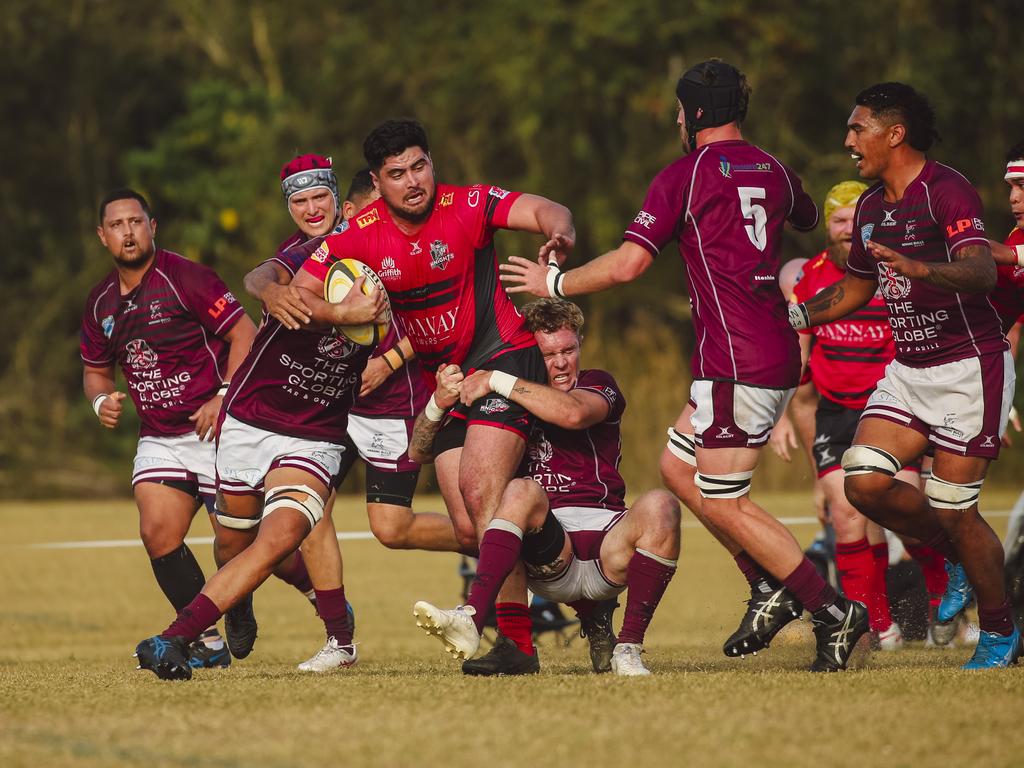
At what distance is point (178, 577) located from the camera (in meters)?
7.49

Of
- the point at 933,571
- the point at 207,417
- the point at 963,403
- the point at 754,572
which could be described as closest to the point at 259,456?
the point at 207,417

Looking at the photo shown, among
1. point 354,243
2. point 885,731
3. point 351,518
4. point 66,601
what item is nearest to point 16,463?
point 351,518

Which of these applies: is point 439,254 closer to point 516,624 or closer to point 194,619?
point 516,624

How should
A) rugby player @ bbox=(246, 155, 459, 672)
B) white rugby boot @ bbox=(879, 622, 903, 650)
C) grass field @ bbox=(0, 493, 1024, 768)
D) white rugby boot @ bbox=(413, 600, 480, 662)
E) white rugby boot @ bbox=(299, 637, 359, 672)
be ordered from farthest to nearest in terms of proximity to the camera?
white rugby boot @ bbox=(879, 622, 903, 650), rugby player @ bbox=(246, 155, 459, 672), white rugby boot @ bbox=(299, 637, 359, 672), white rugby boot @ bbox=(413, 600, 480, 662), grass field @ bbox=(0, 493, 1024, 768)

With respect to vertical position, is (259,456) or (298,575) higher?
(259,456)

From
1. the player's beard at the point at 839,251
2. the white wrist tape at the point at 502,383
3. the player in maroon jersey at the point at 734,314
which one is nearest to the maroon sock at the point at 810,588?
the player in maroon jersey at the point at 734,314

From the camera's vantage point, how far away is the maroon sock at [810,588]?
18.5ft

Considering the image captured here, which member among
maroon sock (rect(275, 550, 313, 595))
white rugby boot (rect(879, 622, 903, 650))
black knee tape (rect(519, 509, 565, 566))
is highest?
black knee tape (rect(519, 509, 565, 566))

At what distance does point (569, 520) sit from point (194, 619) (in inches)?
62.8

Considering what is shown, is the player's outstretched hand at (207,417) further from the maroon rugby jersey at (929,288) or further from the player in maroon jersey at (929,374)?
the maroon rugby jersey at (929,288)

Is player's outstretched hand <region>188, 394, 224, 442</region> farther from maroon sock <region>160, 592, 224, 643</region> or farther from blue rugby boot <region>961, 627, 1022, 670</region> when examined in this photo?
blue rugby boot <region>961, 627, 1022, 670</region>

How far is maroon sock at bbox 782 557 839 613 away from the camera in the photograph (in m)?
5.64

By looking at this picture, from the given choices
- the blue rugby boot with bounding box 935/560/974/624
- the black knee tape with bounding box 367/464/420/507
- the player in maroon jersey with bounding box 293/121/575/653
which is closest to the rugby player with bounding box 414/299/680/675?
the player in maroon jersey with bounding box 293/121/575/653

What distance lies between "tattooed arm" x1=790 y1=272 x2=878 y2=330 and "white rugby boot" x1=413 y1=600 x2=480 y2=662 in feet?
6.23
